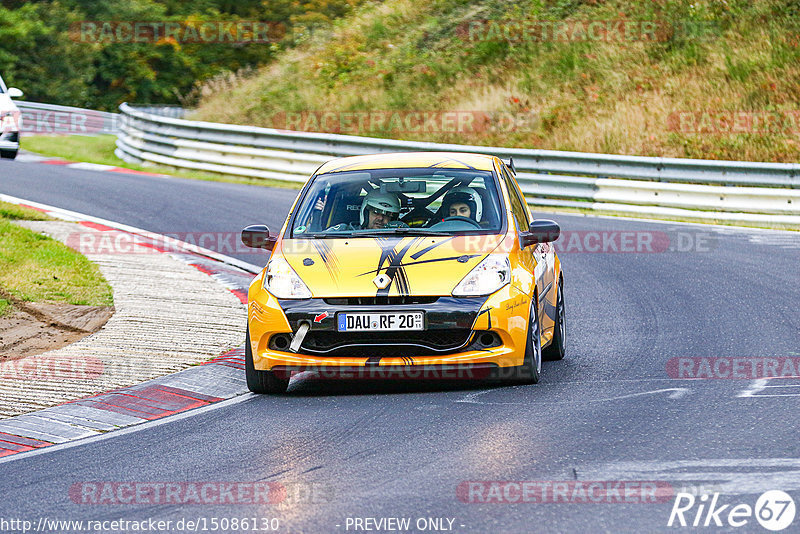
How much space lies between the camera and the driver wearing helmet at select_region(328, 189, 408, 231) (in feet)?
29.6

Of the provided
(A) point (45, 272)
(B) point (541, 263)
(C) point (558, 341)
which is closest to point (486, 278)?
(B) point (541, 263)

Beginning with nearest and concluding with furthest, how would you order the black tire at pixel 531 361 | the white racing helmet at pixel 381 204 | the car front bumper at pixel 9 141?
the black tire at pixel 531 361 < the white racing helmet at pixel 381 204 < the car front bumper at pixel 9 141

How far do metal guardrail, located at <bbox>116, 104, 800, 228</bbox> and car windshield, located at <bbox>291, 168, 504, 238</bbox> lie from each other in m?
10.4

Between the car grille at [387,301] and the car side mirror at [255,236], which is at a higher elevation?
the car side mirror at [255,236]

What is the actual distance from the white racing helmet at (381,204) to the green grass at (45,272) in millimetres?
3559

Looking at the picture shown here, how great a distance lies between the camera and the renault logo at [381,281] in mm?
7945

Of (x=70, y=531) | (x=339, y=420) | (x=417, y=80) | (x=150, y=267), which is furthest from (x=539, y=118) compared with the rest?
(x=70, y=531)

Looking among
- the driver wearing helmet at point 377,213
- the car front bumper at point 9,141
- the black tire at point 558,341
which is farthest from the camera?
the car front bumper at point 9,141

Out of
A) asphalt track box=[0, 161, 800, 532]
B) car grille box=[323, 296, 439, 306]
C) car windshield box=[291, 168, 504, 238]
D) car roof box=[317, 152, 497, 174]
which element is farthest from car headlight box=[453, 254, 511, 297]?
car roof box=[317, 152, 497, 174]

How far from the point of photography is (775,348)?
30.7ft

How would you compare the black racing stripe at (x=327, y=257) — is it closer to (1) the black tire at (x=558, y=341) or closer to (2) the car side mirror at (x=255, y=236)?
(2) the car side mirror at (x=255, y=236)

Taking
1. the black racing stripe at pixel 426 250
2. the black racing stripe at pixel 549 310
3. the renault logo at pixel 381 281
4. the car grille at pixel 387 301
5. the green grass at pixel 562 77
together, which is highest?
the green grass at pixel 562 77
